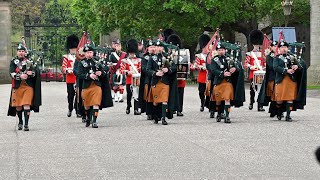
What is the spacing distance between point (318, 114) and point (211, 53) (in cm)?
300

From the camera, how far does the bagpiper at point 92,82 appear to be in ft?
→ 65.6

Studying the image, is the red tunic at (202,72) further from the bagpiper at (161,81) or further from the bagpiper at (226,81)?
the bagpiper at (161,81)

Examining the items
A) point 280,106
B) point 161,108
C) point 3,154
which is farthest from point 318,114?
point 3,154

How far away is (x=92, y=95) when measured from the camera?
2005 centimetres

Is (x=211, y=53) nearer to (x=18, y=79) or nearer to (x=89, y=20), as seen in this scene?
(x=18, y=79)

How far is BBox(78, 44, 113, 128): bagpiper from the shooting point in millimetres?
20000

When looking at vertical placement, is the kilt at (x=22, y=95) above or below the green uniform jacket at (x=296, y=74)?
below

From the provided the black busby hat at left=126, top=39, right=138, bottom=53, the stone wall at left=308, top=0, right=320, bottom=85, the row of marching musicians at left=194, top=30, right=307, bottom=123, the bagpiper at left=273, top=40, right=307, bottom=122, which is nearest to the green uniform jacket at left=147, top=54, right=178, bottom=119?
the row of marching musicians at left=194, top=30, right=307, bottom=123

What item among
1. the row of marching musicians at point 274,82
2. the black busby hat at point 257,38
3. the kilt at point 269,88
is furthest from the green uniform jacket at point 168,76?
the black busby hat at point 257,38

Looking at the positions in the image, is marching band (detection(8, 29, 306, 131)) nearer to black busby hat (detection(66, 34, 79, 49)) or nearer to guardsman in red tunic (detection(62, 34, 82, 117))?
guardsman in red tunic (detection(62, 34, 82, 117))

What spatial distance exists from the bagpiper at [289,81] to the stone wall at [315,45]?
23.4 meters

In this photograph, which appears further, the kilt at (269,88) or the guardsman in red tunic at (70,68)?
the guardsman in red tunic at (70,68)

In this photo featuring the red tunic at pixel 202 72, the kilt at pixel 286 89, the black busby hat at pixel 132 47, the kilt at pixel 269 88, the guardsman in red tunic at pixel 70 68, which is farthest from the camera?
the black busby hat at pixel 132 47

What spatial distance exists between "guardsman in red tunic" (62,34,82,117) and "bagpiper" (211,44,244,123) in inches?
164
